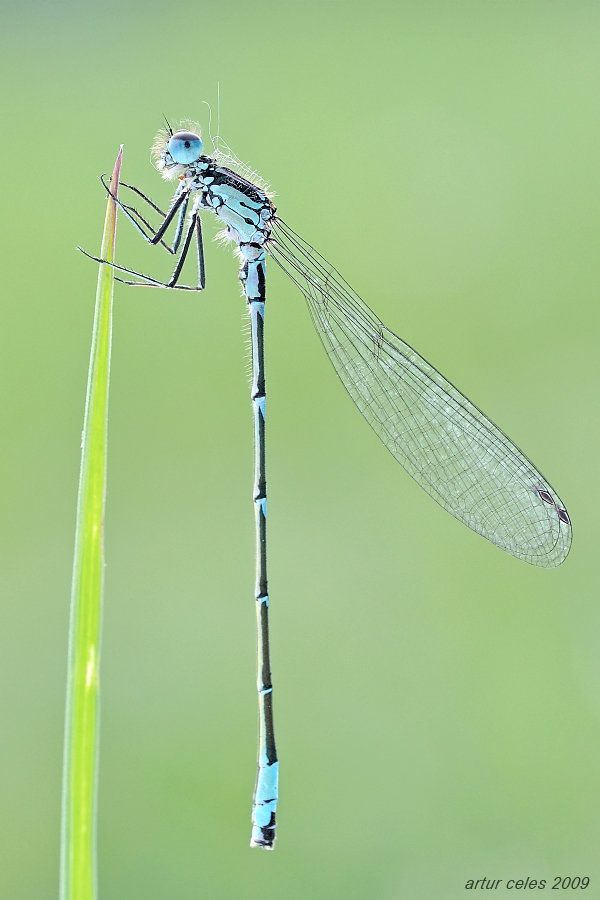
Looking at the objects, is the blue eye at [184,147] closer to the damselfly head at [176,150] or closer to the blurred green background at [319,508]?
the damselfly head at [176,150]

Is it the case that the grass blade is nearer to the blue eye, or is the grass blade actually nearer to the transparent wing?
the blue eye

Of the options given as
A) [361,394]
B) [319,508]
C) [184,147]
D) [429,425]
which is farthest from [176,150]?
[319,508]

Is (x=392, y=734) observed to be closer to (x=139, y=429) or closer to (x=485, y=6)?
(x=139, y=429)

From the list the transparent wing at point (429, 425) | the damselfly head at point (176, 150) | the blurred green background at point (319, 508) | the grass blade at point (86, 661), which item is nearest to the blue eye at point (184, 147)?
the damselfly head at point (176, 150)

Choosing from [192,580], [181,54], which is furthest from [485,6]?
[192,580]

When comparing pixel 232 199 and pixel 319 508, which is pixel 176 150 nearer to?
pixel 232 199
